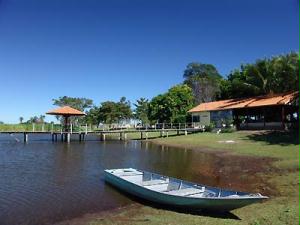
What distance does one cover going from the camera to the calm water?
13.5m

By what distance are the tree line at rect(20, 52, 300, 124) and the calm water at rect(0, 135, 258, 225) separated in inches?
810

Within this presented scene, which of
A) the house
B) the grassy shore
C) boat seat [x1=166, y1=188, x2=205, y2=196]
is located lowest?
the grassy shore

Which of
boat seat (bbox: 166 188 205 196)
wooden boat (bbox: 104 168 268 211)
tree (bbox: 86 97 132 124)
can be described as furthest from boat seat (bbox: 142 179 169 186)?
tree (bbox: 86 97 132 124)

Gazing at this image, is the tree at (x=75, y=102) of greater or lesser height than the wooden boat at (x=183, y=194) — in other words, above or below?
above

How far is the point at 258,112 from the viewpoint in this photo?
158ft

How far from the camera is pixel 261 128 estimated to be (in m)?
A: 43.7

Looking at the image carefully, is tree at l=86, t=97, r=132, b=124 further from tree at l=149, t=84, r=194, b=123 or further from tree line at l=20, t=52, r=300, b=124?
tree at l=149, t=84, r=194, b=123

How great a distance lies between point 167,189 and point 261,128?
31258 millimetres

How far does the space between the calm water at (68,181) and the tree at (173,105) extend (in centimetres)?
3399

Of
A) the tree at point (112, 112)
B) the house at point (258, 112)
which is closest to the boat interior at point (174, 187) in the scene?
the house at point (258, 112)

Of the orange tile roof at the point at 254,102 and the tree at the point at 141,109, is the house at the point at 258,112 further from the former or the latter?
the tree at the point at 141,109

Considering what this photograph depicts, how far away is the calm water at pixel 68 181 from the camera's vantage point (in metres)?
13.5

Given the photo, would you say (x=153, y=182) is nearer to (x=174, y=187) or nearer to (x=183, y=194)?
(x=174, y=187)

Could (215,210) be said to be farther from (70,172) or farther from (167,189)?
(70,172)
